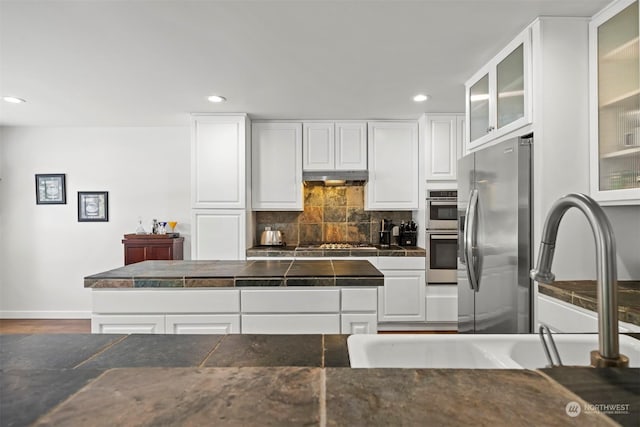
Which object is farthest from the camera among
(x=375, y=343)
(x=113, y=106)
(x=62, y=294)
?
(x=62, y=294)

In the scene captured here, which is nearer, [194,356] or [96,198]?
[194,356]

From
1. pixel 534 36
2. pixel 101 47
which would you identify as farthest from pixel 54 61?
pixel 534 36

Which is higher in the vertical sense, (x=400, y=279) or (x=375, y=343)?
(x=375, y=343)

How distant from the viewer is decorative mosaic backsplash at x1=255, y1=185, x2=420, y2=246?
14.6 feet

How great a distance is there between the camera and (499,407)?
0.39 meters

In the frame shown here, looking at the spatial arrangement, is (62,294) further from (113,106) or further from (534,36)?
(534,36)

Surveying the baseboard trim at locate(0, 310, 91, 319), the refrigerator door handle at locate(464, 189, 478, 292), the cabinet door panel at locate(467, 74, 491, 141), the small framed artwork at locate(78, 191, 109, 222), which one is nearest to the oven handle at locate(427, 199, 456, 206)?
the cabinet door panel at locate(467, 74, 491, 141)

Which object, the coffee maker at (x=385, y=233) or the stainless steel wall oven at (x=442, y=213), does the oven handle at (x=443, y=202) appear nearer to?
the stainless steel wall oven at (x=442, y=213)

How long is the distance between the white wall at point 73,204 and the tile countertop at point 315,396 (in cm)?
429

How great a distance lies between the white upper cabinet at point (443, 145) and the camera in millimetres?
3842

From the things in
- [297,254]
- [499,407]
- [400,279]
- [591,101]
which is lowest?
[400,279]

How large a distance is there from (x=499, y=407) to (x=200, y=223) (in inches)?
147

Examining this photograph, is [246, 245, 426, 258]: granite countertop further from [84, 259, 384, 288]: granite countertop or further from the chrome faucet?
the chrome faucet

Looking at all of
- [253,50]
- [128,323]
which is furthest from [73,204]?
[253,50]
